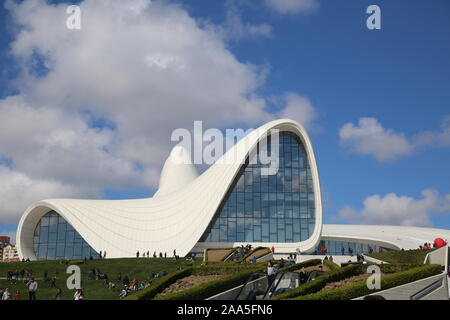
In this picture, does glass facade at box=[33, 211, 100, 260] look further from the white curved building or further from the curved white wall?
the curved white wall

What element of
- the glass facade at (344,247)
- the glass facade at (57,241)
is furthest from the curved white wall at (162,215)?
the glass facade at (344,247)

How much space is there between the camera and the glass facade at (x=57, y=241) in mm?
40969

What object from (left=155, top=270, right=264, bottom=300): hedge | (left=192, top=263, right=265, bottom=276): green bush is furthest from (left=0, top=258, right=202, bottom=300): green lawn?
(left=155, top=270, right=264, bottom=300): hedge

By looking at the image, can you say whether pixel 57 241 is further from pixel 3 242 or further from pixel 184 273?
pixel 3 242

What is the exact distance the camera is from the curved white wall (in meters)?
40.0

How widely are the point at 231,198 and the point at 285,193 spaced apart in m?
5.06

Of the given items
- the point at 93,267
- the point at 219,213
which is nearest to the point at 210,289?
the point at 93,267

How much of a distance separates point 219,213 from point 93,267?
46.7ft

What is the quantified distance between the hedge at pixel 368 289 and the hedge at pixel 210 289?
3690mm

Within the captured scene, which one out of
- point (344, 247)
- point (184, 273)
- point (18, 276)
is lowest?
point (18, 276)

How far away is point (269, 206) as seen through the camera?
1676 inches

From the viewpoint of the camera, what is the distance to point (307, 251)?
137ft

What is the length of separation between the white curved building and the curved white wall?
9 centimetres

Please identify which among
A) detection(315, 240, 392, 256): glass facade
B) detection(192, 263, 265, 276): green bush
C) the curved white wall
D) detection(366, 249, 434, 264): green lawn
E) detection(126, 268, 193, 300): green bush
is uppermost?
the curved white wall
